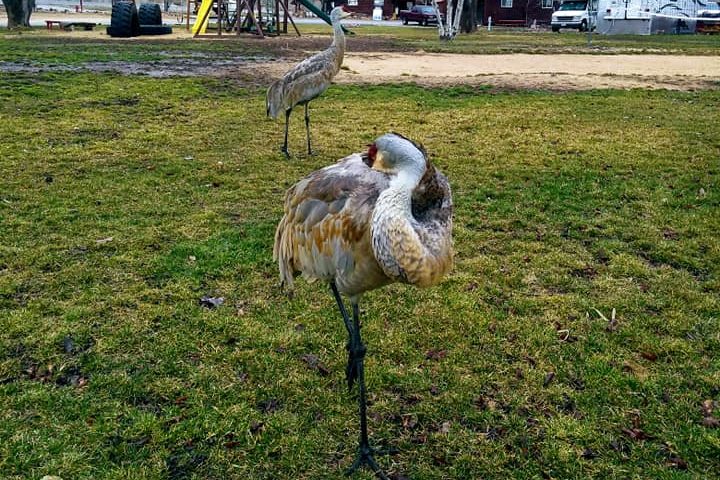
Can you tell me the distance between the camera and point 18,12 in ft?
92.5

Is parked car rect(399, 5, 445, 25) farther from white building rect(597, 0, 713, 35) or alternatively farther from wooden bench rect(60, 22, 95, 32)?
wooden bench rect(60, 22, 95, 32)

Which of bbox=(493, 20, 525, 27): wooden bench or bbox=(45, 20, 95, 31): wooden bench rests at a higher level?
bbox=(493, 20, 525, 27): wooden bench

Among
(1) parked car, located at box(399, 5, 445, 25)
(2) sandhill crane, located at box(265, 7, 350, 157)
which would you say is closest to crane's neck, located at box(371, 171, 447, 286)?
(2) sandhill crane, located at box(265, 7, 350, 157)

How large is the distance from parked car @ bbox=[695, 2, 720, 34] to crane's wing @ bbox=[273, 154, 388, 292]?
40.1 m

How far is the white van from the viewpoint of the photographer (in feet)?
127

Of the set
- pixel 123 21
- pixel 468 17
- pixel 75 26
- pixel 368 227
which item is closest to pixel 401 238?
pixel 368 227

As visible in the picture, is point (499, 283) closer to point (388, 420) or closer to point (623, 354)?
point (623, 354)

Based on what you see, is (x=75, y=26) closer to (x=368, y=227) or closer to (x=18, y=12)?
(x=18, y=12)

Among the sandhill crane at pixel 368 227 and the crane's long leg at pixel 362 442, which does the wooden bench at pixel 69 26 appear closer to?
the sandhill crane at pixel 368 227

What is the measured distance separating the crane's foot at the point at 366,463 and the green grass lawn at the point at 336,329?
0.22 ft

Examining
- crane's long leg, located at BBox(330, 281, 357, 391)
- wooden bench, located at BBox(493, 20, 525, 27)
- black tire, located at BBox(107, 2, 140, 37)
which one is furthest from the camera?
wooden bench, located at BBox(493, 20, 525, 27)

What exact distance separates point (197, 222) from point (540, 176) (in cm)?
406

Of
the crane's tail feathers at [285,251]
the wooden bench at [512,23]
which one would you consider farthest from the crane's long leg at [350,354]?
the wooden bench at [512,23]

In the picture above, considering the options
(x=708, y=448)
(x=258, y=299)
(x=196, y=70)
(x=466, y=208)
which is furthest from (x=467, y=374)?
(x=196, y=70)
